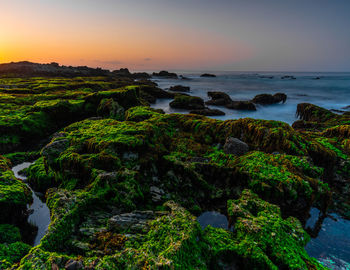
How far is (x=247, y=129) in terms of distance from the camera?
8.26m

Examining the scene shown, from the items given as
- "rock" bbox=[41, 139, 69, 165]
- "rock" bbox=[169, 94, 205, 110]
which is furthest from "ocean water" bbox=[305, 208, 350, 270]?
"rock" bbox=[169, 94, 205, 110]

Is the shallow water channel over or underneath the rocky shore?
underneath

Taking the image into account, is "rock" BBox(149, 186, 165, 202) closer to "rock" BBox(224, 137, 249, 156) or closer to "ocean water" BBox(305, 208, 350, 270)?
"rock" BBox(224, 137, 249, 156)

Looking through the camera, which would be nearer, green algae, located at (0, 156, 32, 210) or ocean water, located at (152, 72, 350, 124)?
green algae, located at (0, 156, 32, 210)

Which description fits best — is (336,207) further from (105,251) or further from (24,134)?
(24,134)

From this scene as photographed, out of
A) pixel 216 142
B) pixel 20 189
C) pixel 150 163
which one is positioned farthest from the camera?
pixel 216 142

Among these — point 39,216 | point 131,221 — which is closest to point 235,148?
point 131,221

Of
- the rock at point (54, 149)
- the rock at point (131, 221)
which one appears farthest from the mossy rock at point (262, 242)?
the rock at point (54, 149)

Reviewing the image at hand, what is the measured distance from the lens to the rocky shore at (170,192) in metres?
3.10

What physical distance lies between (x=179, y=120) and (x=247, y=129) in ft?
11.9

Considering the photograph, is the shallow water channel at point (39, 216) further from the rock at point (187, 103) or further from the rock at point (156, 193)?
the rock at point (187, 103)

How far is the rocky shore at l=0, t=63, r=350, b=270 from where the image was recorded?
122 inches

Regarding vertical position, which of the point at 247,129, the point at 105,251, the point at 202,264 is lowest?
the point at 202,264

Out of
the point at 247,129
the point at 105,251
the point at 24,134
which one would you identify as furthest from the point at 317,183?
the point at 24,134
